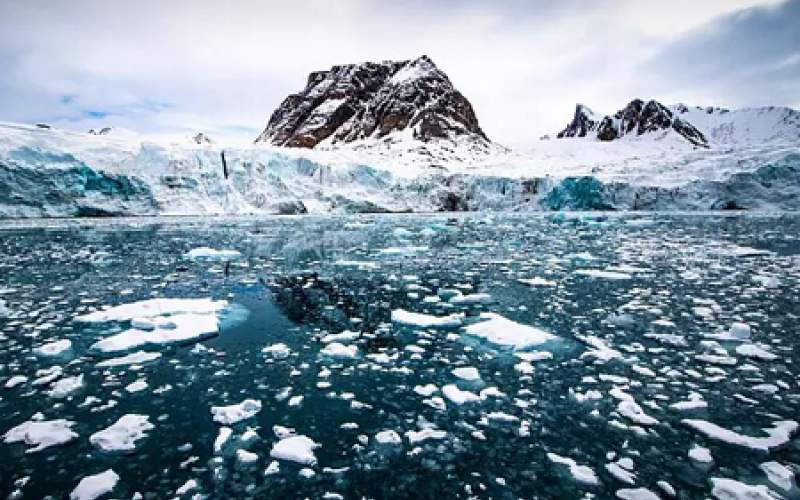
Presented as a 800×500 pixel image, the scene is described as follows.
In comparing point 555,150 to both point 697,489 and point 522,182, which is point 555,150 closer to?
point 522,182

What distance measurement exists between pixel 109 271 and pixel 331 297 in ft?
17.8

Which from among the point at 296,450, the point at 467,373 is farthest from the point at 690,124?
the point at 296,450

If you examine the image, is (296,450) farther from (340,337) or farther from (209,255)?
(209,255)

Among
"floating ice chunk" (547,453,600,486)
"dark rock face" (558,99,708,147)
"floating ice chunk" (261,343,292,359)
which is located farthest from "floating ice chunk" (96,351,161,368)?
"dark rock face" (558,99,708,147)

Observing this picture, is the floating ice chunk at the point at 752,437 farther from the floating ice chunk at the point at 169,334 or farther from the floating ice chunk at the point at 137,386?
the floating ice chunk at the point at 169,334

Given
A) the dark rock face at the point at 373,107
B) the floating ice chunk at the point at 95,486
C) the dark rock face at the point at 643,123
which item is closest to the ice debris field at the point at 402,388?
the floating ice chunk at the point at 95,486

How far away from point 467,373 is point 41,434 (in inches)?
125

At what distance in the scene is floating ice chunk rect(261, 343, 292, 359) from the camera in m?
4.52

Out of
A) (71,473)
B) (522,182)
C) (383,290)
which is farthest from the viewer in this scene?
(522,182)

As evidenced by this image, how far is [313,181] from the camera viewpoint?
121 ft

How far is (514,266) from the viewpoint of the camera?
10.1 metres

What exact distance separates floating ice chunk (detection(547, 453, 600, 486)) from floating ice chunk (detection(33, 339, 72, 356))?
4.63m

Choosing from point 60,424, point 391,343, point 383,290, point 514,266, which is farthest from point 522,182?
point 60,424

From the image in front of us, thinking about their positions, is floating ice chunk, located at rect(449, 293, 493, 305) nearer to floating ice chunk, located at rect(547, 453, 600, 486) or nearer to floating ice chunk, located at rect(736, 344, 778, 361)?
floating ice chunk, located at rect(736, 344, 778, 361)
